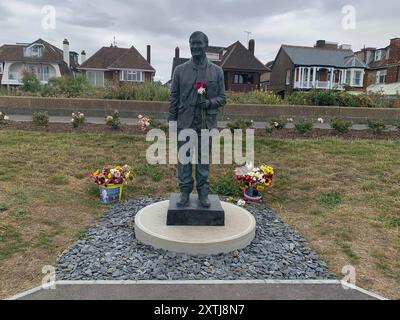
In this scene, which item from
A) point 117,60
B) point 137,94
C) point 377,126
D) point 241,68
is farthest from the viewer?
point 117,60

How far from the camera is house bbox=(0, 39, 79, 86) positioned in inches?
1574

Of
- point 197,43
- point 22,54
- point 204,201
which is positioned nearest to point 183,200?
point 204,201

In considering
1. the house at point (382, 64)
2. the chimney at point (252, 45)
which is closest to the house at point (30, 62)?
the chimney at point (252, 45)

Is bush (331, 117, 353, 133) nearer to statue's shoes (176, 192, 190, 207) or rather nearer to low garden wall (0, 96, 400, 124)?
low garden wall (0, 96, 400, 124)

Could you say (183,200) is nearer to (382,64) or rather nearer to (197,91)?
(197,91)

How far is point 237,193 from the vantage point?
651cm

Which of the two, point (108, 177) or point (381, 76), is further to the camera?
point (381, 76)

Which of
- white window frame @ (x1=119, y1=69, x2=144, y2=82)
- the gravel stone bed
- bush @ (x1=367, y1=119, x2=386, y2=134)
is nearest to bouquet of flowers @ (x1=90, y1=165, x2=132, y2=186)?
the gravel stone bed

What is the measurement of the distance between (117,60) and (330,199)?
36.1m

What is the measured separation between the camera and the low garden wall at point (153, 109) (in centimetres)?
1188

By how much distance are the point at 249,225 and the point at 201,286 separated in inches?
55.7

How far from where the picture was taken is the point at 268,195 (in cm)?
648

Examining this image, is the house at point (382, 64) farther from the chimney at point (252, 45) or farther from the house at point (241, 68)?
the chimney at point (252, 45)

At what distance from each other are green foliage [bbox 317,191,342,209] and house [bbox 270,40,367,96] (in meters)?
32.1
